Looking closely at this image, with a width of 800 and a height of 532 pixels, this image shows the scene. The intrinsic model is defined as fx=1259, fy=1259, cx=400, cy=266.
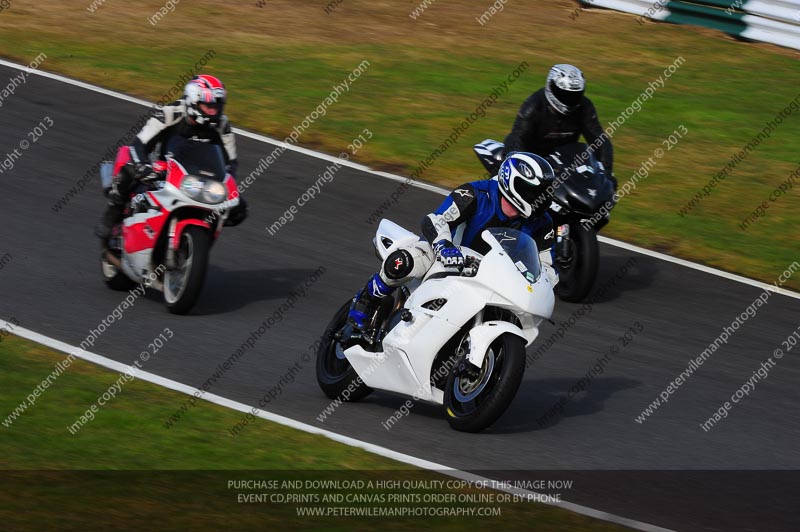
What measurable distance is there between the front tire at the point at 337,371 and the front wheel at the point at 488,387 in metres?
0.82

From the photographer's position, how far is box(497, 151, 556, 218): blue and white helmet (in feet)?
27.9

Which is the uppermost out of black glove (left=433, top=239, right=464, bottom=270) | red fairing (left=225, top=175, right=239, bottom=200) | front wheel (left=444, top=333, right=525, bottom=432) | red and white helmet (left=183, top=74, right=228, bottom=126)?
black glove (left=433, top=239, right=464, bottom=270)

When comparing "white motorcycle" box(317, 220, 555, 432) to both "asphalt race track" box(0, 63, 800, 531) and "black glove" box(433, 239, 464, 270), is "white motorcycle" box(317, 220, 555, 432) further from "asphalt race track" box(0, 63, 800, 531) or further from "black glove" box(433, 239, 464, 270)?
"asphalt race track" box(0, 63, 800, 531)

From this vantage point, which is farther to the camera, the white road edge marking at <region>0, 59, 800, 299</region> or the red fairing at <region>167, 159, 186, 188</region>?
the white road edge marking at <region>0, 59, 800, 299</region>

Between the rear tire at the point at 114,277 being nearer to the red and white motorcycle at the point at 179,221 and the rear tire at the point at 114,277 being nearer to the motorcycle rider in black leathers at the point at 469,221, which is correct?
the red and white motorcycle at the point at 179,221

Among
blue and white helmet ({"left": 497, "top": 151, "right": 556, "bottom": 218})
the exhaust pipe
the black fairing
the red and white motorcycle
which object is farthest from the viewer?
the black fairing

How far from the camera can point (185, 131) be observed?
11.0 metres

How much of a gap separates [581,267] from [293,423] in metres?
4.34

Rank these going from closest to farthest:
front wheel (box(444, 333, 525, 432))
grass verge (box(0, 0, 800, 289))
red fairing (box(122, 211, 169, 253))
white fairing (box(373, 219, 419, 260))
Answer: front wheel (box(444, 333, 525, 432)) → white fairing (box(373, 219, 419, 260)) → red fairing (box(122, 211, 169, 253)) → grass verge (box(0, 0, 800, 289))

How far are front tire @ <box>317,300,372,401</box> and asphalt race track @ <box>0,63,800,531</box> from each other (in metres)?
0.11

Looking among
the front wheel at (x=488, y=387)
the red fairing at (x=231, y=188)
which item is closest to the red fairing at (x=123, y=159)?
the red fairing at (x=231, y=188)

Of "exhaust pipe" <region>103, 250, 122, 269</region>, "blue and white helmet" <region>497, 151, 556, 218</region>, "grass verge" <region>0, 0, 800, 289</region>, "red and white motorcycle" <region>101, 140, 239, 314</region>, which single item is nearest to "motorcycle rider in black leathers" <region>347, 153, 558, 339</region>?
"blue and white helmet" <region>497, 151, 556, 218</region>

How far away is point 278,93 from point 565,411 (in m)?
10.3

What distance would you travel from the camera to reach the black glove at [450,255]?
824 cm
